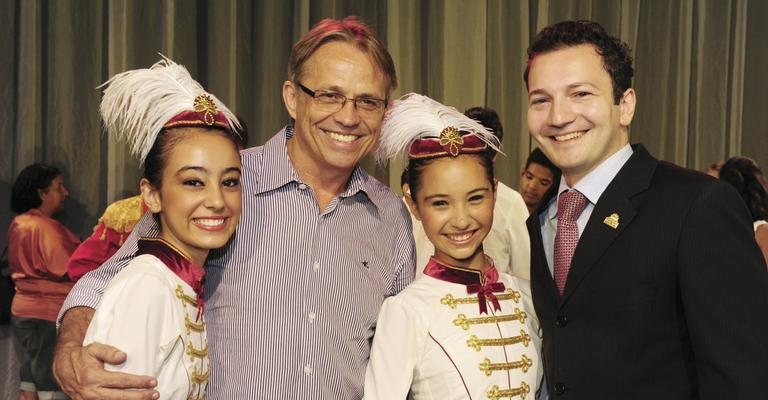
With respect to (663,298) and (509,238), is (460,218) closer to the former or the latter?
(663,298)

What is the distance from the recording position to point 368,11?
5496 millimetres

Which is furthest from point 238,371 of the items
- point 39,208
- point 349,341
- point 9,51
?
point 9,51

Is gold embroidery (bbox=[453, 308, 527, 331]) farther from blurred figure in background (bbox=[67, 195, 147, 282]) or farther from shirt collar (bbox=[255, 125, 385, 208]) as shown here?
blurred figure in background (bbox=[67, 195, 147, 282])

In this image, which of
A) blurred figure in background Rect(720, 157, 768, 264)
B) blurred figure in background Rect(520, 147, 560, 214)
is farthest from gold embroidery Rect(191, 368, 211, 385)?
blurred figure in background Rect(720, 157, 768, 264)

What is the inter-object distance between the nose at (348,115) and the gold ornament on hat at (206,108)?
321 mm

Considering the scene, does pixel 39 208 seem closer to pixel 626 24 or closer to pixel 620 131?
pixel 620 131

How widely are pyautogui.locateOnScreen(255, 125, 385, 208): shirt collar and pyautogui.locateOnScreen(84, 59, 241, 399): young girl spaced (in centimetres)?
16

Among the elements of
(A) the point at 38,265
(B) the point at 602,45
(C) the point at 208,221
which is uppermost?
(B) the point at 602,45

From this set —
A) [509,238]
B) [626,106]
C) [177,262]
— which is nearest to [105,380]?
[177,262]

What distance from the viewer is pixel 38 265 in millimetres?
4711

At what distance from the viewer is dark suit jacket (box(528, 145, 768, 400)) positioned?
168 cm

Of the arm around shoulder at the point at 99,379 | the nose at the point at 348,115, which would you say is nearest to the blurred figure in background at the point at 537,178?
the nose at the point at 348,115

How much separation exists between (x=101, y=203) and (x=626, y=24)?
12.4 feet

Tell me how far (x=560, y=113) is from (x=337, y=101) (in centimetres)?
60
